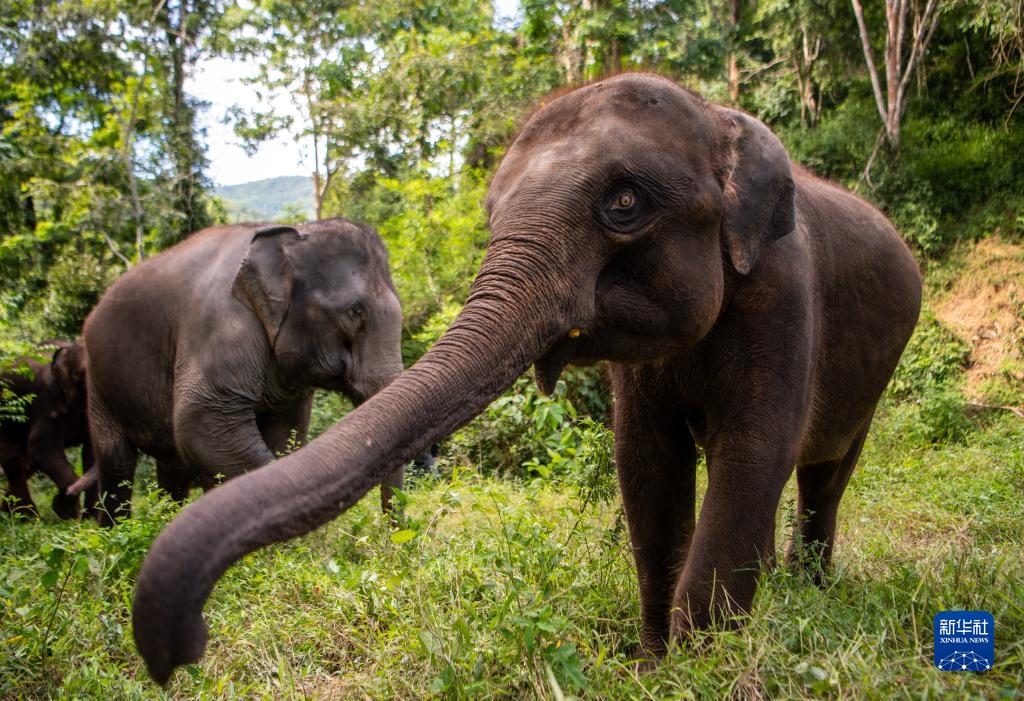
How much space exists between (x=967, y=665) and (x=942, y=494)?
4.02 meters

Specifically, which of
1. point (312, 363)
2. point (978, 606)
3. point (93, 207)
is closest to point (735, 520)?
point (978, 606)

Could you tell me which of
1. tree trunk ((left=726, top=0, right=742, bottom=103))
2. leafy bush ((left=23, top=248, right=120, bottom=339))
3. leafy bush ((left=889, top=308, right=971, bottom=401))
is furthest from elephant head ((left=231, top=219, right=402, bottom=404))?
tree trunk ((left=726, top=0, right=742, bottom=103))

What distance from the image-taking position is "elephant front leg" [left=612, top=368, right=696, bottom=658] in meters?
3.24

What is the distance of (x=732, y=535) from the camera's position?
9.09 feet

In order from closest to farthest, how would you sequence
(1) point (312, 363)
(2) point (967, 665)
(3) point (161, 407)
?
(2) point (967, 665) < (1) point (312, 363) < (3) point (161, 407)

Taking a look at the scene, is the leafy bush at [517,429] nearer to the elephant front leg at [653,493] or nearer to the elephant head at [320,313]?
the elephant head at [320,313]

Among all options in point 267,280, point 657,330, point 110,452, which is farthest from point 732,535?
point 110,452

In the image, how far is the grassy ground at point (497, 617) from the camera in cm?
251

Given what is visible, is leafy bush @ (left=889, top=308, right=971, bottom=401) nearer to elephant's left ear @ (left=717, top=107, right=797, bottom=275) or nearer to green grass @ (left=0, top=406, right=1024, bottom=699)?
green grass @ (left=0, top=406, right=1024, bottom=699)

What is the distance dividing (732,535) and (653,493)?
1.73 feet

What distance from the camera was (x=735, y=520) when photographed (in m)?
2.77

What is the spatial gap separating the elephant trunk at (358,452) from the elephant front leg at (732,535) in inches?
30.8

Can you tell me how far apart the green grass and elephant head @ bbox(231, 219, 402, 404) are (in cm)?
121

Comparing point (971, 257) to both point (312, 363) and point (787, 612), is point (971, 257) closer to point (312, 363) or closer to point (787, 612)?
point (312, 363)
